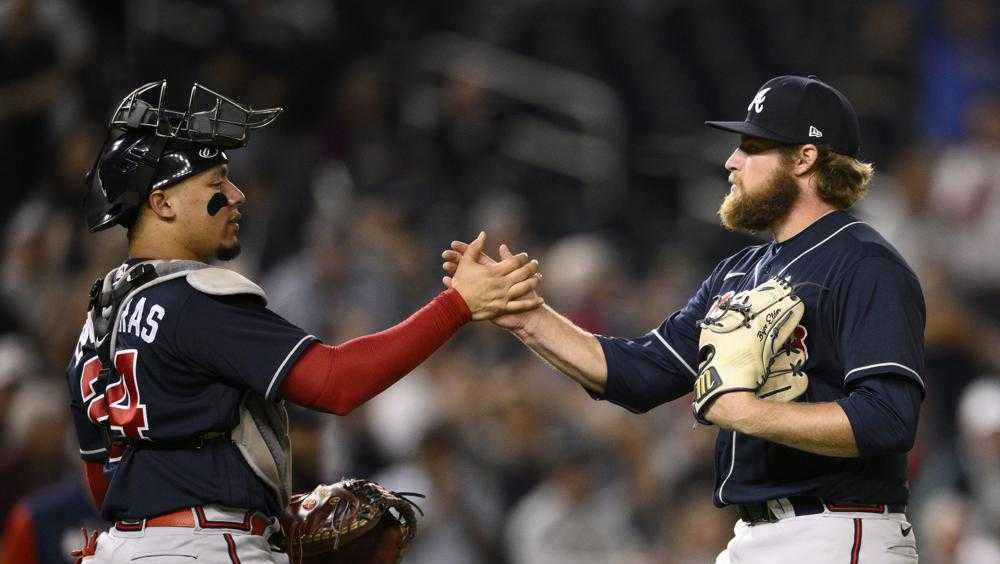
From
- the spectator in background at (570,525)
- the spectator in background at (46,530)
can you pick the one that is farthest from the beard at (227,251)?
the spectator in background at (570,525)

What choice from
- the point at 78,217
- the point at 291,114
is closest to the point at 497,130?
the point at 291,114

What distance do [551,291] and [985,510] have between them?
3.12m

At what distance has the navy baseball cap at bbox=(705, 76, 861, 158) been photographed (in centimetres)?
395

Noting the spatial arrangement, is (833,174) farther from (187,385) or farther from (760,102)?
(187,385)

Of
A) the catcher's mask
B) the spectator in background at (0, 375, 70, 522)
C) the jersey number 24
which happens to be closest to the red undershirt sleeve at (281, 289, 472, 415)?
the jersey number 24

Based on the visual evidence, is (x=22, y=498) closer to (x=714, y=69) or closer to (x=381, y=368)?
(x=381, y=368)

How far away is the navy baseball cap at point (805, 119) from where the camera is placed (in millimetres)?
3945

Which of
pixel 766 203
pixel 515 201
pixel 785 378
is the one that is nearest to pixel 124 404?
pixel 785 378

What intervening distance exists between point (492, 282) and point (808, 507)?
3.34 ft

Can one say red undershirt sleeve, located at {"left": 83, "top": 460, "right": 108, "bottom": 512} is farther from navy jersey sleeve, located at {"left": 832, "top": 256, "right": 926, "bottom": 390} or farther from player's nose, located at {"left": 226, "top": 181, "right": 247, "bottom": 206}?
navy jersey sleeve, located at {"left": 832, "top": 256, "right": 926, "bottom": 390}

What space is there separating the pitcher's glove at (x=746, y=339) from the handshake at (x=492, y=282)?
62 cm

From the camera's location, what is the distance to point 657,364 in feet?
14.0

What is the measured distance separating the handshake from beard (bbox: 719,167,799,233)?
0.60 m

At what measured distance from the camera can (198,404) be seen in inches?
139
